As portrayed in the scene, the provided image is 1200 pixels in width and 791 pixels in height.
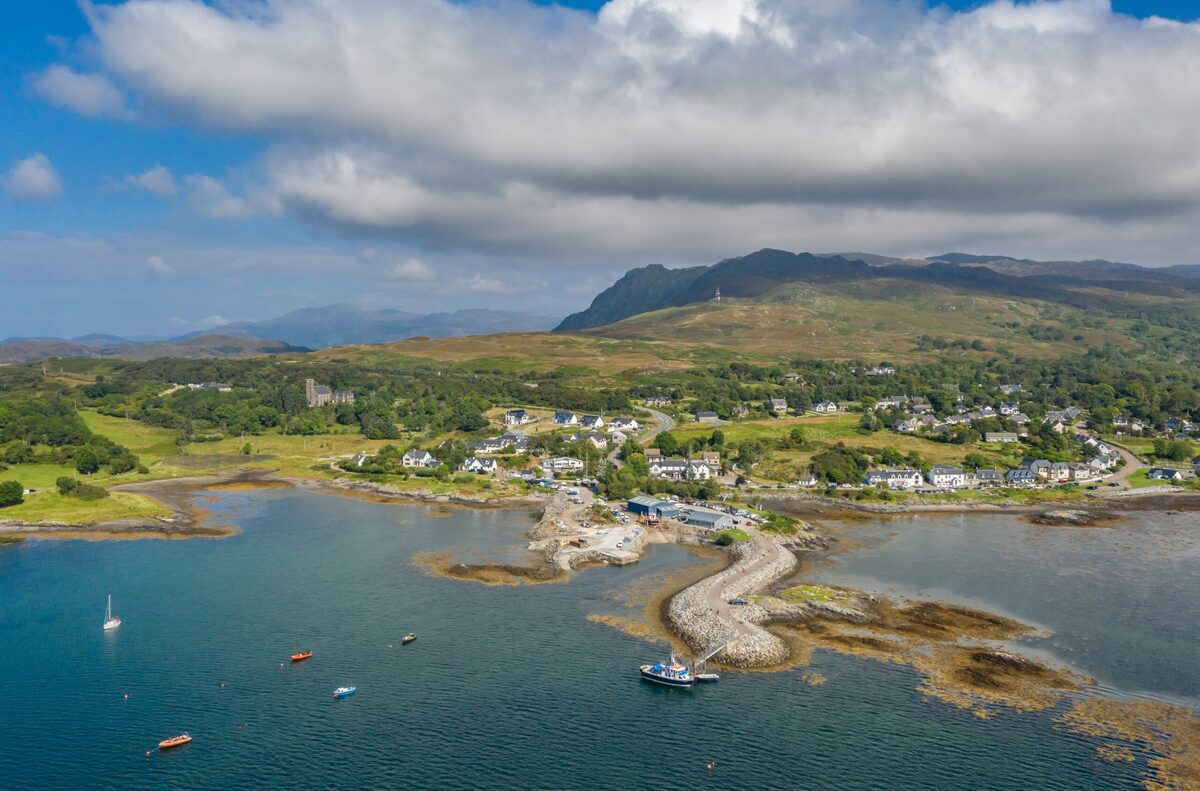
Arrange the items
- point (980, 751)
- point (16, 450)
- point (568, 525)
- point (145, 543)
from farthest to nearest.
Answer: point (16, 450) → point (568, 525) → point (145, 543) → point (980, 751)

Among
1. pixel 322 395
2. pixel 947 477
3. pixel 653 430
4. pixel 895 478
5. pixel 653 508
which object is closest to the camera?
pixel 653 508

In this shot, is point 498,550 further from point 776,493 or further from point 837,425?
point 837,425

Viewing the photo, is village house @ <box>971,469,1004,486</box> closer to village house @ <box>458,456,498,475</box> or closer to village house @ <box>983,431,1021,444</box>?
village house @ <box>983,431,1021,444</box>

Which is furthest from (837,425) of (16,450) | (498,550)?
(16,450)

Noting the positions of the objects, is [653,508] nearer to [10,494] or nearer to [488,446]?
[488,446]

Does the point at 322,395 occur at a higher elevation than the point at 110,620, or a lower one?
higher

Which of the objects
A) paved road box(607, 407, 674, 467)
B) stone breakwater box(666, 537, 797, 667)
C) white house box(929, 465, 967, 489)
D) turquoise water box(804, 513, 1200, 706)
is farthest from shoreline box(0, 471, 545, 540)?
white house box(929, 465, 967, 489)

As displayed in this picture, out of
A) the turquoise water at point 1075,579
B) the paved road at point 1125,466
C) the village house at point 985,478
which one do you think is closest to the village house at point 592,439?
the turquoise water at point 1075,579

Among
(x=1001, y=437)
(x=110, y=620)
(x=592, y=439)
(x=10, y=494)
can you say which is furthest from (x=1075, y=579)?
(x=10, y=494)
